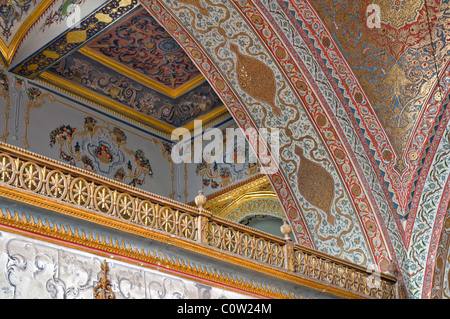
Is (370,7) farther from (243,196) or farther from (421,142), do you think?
(243,196)

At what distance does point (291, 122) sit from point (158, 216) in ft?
7.73

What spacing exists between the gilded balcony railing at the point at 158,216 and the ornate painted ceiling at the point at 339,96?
2.03ft

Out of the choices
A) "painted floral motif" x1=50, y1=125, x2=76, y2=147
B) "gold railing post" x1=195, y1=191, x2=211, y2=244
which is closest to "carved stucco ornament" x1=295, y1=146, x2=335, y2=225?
"gold railing post" x1=195, y1=191, x2=211, y2=244

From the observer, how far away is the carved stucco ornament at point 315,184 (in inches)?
261

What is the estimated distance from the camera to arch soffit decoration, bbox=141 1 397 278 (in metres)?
6.31

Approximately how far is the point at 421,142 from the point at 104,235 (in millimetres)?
3610

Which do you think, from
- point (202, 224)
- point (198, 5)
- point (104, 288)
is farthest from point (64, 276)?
point (198, 5)

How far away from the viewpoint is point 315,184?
666cm

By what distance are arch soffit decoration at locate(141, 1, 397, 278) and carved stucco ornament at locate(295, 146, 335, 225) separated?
0.40 ft

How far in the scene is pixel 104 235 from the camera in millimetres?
4246

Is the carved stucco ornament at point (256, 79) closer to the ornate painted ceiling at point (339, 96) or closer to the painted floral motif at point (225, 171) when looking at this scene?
the ornate painted ceiling at point (339, 96)
